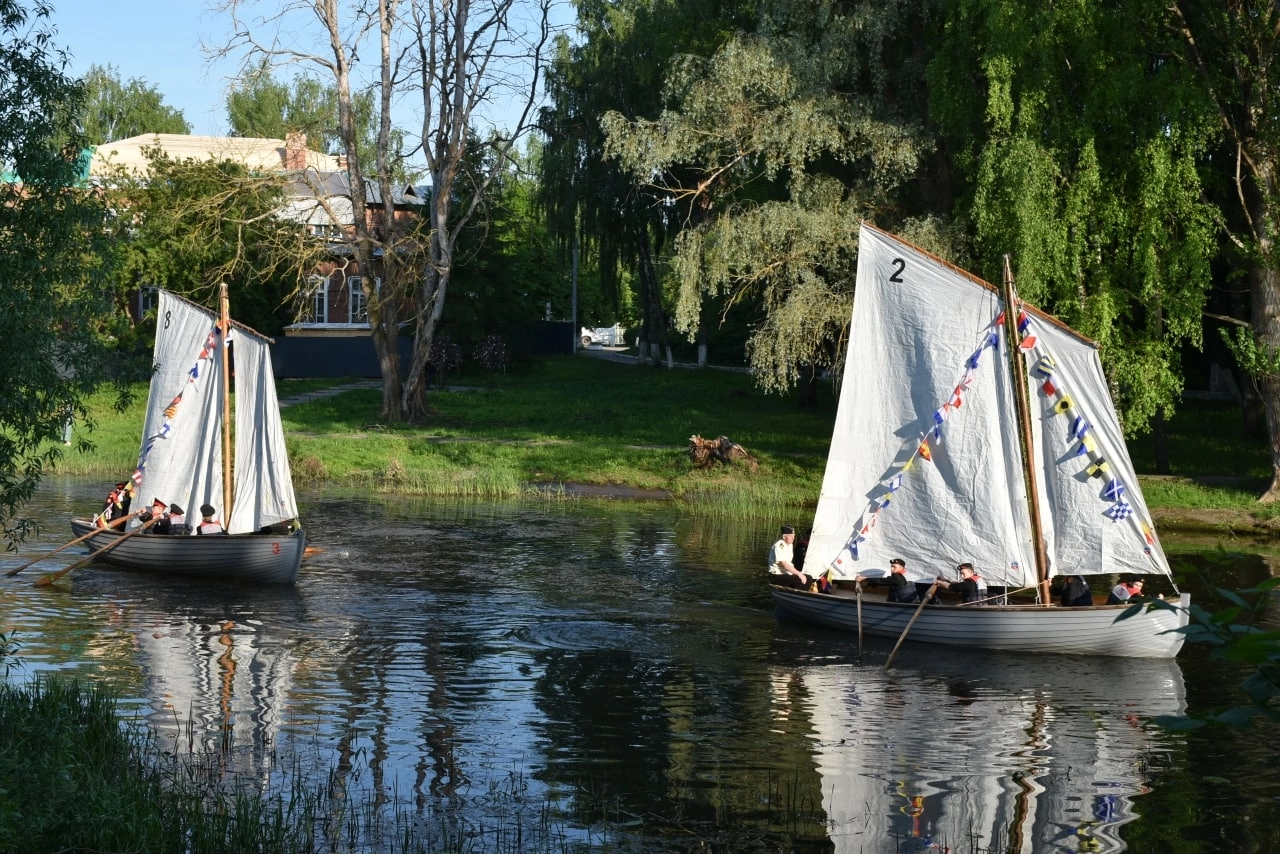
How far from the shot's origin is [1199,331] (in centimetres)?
3666

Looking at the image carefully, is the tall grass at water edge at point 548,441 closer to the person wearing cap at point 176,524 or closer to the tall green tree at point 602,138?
the tall green tree at point 602,138

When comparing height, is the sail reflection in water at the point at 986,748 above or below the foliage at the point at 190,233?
below

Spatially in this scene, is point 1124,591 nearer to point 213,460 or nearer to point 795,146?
point 213,460

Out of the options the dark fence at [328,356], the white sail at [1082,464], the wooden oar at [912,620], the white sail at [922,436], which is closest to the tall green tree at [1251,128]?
the white sail at [1082,464]

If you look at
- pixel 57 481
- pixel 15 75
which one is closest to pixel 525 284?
pixel 57 481

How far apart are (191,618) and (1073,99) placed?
26.3 meters

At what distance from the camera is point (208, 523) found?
2886 cm

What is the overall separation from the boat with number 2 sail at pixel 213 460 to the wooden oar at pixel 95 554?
47mm

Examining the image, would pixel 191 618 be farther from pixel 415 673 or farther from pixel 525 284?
pixel 525 284

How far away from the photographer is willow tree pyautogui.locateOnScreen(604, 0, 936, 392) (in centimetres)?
3941

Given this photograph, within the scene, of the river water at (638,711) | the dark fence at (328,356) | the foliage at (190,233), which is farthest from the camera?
the dark fence at (328,356)

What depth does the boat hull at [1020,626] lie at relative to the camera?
21969mm

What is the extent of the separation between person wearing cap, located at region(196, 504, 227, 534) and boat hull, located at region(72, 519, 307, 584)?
858mm

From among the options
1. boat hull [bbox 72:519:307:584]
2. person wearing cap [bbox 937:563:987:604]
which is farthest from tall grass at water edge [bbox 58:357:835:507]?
person wearing cap [bbox 937:563:987:604]
